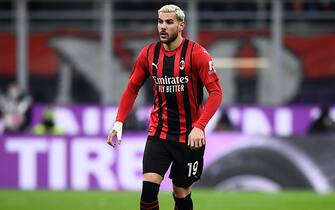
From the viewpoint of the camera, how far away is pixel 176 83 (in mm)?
9414

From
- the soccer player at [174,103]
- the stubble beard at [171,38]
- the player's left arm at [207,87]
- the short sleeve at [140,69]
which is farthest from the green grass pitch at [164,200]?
the stubble beard at [171,38]

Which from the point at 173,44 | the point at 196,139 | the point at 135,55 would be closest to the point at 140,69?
the point at 173,44

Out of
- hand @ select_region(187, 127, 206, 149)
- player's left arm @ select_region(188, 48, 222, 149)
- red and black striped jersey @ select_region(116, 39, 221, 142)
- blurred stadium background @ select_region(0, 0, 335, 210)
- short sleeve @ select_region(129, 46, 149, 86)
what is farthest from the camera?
blurred stadium background @ select_region(0, 0, 335, 210)

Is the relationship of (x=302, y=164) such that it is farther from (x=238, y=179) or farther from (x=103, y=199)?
(x=103, y=199)

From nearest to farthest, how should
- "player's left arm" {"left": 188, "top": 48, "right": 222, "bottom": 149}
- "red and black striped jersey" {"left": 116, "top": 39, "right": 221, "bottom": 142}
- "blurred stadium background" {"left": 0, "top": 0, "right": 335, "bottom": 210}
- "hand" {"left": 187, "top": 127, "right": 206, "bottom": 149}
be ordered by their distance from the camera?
"hand" {"left": 187, "top": 127, "right": 206, "bottom": 149} → "player's left arm" {"left": 188, "top": 48, "right": 222, "bottom": 149} → "red and black striped jersey" {"left": 116, "top": 39, "right": 221, "bottom": 142} → "blurred stadium background" {"left": 0, "top": 0, "right": 335, "bottom": 210}

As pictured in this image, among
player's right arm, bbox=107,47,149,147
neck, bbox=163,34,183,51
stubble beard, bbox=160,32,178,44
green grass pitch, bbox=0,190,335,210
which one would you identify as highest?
stubble beard, bbox=160,32,178,44

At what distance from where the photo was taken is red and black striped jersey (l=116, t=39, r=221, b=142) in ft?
30.8

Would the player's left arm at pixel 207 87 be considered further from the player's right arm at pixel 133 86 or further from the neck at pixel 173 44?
the player's right arm at pixel 133 86

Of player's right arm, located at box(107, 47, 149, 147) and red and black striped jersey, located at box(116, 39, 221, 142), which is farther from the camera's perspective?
player's right arm, located at box(107, 47, 149, 147)

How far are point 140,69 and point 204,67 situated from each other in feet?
2.18

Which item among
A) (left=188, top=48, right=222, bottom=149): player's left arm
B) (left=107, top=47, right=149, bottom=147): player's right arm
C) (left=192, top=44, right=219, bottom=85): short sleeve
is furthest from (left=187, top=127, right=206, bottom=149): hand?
(left=107, top=47, right=149, bottom=147): player's right arm

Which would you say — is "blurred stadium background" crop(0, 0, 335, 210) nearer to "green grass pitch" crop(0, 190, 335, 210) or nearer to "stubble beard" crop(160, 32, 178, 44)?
"green grass pitch" crop(0, 190, 335, 210)

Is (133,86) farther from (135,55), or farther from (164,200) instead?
(135,55)

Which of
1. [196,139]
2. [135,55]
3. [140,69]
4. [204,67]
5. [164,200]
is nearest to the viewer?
[196,139]
